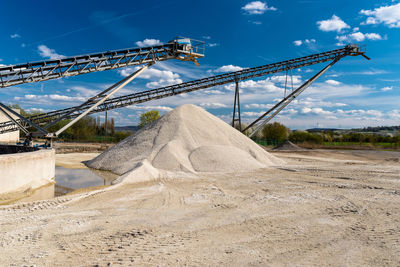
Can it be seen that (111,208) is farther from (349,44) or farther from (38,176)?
(349,44)

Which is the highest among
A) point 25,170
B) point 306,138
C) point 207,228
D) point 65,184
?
point 306,138

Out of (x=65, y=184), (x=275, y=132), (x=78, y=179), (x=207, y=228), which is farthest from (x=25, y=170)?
(x=275, y=132)

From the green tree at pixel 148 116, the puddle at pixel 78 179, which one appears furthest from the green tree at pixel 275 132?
the puddle at pixel 78 179

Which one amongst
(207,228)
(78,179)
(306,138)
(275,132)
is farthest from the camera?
(275,132)

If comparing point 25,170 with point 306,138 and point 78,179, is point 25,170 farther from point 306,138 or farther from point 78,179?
point 306,138

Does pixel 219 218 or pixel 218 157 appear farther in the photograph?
pixel 218 157

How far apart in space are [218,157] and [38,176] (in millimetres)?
7400

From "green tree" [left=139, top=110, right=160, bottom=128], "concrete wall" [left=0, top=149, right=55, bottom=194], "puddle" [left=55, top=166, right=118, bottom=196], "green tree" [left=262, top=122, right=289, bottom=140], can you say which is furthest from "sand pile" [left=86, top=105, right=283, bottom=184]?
"green tree" [left=139, top=110, right=160, bottom=128]

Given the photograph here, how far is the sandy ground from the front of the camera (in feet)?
11.8

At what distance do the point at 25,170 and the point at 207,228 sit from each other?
20.6ft

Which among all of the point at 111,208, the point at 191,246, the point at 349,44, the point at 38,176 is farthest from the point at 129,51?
the point at 349,44

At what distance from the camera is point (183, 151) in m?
12.7

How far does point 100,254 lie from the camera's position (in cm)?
364

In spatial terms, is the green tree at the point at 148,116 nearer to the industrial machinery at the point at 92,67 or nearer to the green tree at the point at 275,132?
the green tree at the point at 275,132
